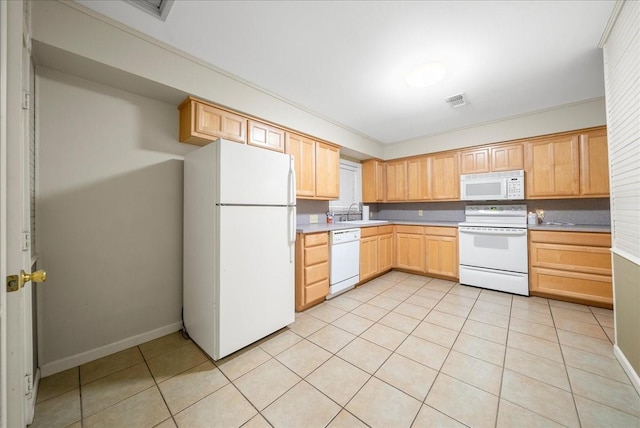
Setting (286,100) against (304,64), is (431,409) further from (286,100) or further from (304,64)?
(286,100)

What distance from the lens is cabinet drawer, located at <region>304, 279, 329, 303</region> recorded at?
9.43 feet

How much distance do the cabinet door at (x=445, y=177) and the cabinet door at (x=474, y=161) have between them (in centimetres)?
11

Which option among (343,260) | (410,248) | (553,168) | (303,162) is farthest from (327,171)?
(553,168)

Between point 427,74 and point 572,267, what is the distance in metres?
2.94

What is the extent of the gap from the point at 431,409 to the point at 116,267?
261 cm

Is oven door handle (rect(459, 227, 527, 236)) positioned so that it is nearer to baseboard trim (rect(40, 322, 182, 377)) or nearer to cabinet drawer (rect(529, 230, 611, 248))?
cabinet drawer (rect(529, 230, 611, 248))

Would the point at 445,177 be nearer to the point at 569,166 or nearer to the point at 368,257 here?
the point at 569,166

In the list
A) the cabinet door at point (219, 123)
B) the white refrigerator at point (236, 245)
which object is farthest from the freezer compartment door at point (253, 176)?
the cabinet door at point (219, 123)

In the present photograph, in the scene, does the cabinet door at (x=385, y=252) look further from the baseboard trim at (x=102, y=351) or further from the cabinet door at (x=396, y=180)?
the baseboard trim at (x=102, y=351)

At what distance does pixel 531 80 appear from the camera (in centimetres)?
258

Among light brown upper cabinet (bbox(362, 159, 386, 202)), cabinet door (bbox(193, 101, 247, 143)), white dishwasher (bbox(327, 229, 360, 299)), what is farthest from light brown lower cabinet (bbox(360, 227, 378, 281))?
cabinet door (bbox(193, 101, 247, 143))

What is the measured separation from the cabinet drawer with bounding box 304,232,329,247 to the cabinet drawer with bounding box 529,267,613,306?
9.16ft

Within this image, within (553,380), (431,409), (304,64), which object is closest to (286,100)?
(304,64)

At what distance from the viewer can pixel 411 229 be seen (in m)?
4.29
